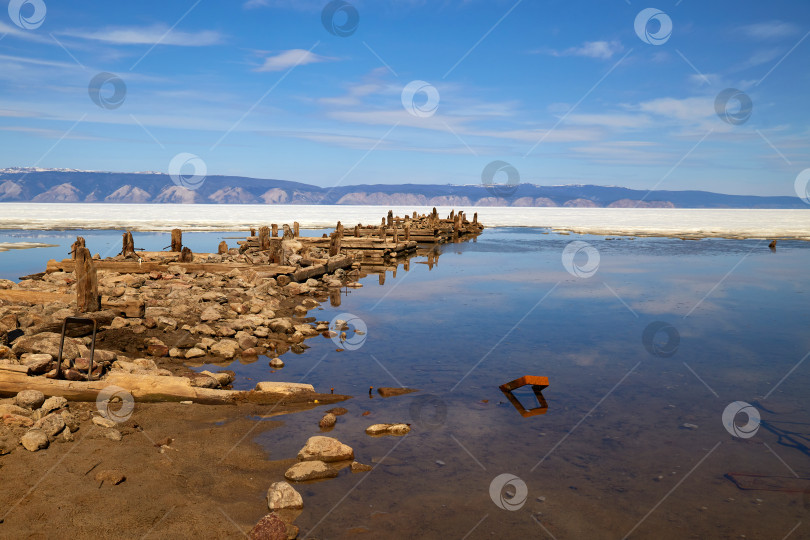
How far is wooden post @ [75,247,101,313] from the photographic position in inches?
472

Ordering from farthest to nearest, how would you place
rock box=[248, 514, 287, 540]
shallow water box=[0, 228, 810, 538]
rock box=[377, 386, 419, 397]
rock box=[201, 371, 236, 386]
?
rock box=[201, 371, 236, 386], rock box=[377, 386, 419, 397], shallow water box=[0, 228, 810, 538], rock box=[248, 514, 287, 540]

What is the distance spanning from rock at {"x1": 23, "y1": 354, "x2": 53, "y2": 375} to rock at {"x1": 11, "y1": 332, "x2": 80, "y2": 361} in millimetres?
409

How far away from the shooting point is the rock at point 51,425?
6.99 meters

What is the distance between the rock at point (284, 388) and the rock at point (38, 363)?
2838 mm

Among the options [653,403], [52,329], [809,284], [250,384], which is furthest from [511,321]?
[809,284]

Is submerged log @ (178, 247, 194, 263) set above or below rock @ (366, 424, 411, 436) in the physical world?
above

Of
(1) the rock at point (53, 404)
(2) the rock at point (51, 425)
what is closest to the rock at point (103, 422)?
(2) the rock at point (51, 425)

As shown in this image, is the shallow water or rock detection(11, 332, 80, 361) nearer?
the shallow water

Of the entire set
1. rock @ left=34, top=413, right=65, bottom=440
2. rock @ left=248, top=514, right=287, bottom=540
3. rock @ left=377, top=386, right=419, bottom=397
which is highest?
rock @ left=34, top=413, right=65, bottom=440

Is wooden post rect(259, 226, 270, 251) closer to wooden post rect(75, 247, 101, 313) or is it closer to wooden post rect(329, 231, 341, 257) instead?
wooden post rect(329, 231, 341, 257)

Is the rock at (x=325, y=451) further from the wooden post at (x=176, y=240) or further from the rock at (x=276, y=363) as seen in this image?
the wooden post at (x=176, y=240)

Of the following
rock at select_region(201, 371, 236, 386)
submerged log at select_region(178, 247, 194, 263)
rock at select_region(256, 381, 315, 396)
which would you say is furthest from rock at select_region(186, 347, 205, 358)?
submerged log at select_region(178, 247, 194, 263)

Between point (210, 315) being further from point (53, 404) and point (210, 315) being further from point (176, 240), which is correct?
point (176, 240)

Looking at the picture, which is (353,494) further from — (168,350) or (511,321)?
(511,321)
